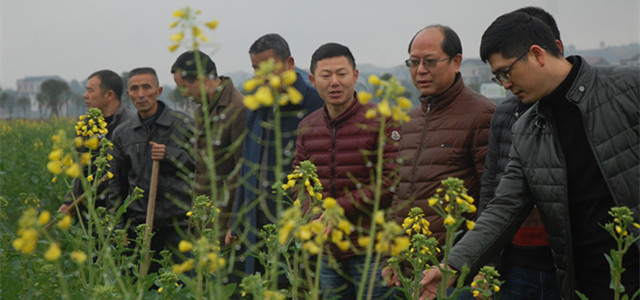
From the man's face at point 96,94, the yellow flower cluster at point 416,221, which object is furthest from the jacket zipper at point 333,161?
the man's face at point 96,94

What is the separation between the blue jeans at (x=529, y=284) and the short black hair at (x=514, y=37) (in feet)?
3.33

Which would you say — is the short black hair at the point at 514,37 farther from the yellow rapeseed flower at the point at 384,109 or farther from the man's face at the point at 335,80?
the yellow rapeseed flower at the point at 384,109

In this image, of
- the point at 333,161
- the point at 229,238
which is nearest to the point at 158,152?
the point at 229,238

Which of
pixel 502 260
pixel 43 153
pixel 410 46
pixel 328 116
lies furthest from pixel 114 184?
pixel 43 153

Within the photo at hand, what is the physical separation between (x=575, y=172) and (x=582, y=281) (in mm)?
429

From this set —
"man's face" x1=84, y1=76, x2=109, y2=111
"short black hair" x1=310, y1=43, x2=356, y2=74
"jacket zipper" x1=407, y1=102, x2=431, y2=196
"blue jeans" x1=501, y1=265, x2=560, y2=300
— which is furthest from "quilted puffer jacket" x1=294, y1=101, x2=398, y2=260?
"man's face" x1=84, y1=76, x2=109, y2=111

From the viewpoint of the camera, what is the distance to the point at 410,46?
2.98 meters

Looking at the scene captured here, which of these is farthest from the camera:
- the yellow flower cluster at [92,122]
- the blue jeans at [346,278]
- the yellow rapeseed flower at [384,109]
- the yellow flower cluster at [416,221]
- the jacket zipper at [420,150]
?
the blue jeans at [346,278]

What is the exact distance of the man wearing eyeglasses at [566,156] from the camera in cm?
204

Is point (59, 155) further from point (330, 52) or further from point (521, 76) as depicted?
point (330, 52)

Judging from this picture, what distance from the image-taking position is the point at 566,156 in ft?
7.16

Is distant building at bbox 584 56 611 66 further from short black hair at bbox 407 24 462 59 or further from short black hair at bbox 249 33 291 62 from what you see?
short black hair at bbox 249 33 291 62

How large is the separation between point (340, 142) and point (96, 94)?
2.67m

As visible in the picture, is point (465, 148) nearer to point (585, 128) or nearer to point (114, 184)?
point (585, 128)
